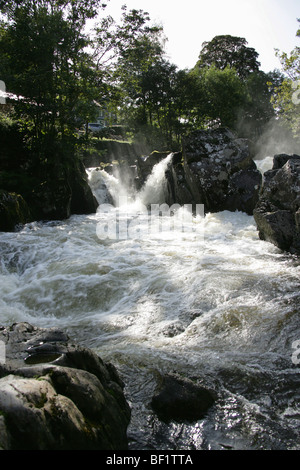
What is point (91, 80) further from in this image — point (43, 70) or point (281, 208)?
point (281, 208)

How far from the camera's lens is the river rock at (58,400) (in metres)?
1.93

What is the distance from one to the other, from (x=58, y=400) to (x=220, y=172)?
11.5 m

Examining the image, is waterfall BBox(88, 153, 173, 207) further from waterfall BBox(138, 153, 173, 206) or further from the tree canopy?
the tree canopy

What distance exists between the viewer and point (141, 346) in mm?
4094

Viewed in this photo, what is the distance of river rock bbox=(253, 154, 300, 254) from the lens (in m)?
7.98

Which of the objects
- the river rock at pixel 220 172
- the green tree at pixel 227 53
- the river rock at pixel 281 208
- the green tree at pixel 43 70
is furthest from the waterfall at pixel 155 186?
the green tree at pixel 227 53

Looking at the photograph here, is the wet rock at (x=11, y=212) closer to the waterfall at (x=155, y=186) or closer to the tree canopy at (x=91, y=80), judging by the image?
the tree canopy at (x=91, y=80)

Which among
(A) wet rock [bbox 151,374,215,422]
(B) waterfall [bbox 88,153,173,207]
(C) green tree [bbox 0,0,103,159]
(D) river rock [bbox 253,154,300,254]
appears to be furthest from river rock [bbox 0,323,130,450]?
(B) waterfall [bbox 88,153,173,207]

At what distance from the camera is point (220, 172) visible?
12695 mm

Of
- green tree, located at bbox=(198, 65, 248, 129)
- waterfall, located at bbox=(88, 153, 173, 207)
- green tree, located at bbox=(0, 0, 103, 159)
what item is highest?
green tree, located at bbox=(198, 65, 248, 129)

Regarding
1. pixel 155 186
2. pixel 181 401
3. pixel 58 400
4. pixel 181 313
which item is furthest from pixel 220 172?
pixel 58 400

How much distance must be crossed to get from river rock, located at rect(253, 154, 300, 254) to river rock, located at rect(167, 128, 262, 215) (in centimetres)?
284
